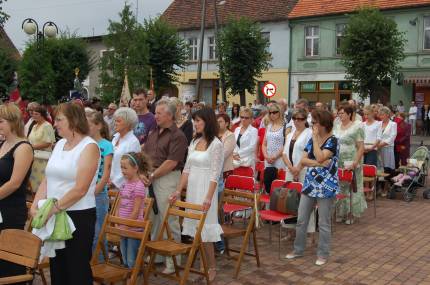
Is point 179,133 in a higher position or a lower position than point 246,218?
higher

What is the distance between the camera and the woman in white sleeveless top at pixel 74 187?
13.1 feet

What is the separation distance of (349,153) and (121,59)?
9.66 m

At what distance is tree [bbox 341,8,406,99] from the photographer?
24.2m

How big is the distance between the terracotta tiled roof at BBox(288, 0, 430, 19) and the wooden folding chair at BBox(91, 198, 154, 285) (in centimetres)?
2585

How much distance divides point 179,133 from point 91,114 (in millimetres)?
933

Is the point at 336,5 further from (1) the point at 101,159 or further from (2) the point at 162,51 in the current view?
(1) the point at 101,159

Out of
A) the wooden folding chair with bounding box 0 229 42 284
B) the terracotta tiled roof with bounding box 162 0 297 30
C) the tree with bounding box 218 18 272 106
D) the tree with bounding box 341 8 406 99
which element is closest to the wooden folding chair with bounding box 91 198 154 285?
the wooden folding chair with bounding box 0 229 42 284

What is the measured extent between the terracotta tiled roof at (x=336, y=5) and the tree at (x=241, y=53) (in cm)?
498

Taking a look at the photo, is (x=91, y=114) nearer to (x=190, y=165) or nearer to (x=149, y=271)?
(x=190, y=165)

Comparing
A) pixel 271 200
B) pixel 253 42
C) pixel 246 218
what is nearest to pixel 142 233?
pixel 271 200

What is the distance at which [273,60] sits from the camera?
109 ft

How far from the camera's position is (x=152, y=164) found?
576 cm

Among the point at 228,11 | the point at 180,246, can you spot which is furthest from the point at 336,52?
the point at 180,246

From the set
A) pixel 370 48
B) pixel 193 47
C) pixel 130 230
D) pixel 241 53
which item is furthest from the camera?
pixel 193 47
